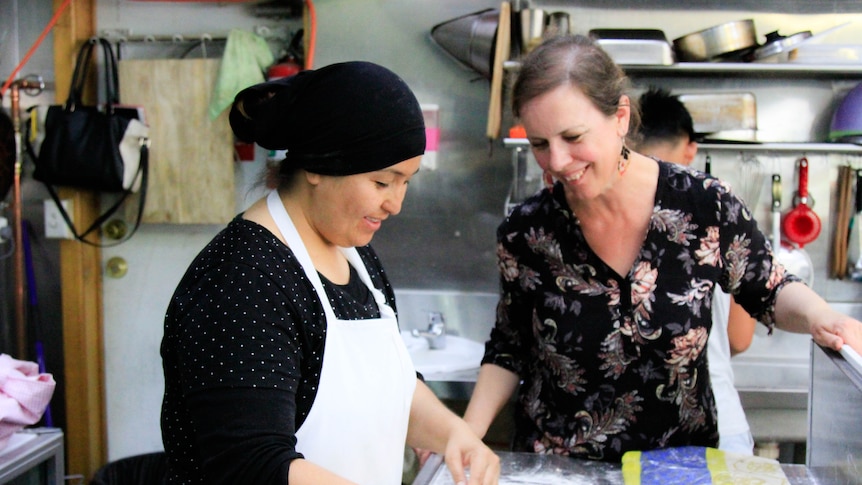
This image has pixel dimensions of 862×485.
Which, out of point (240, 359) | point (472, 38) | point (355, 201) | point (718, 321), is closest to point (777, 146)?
point (718, 321)

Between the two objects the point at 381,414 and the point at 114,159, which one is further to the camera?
the point at 114,159

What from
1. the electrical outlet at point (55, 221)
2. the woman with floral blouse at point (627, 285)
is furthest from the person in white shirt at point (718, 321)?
the electrical outlet at point (55, 221)

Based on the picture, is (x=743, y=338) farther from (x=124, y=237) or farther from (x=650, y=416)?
(x=124, y=237)

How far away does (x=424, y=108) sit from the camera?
2795 mm

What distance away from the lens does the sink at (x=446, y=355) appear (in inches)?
97.9

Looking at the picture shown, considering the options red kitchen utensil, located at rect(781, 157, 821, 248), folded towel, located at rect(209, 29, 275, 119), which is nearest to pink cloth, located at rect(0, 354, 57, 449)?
folded towel, located at rect(209, 29, 275, 119)

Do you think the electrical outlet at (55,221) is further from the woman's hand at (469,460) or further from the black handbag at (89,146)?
the woman's hand at (469,460)

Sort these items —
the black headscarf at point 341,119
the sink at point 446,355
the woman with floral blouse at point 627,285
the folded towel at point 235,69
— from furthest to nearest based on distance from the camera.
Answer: the folded towel at point 235,69, the sink at point 446,355, the woman with floral blouse at point 627,285, the black headscarf at point 341,119

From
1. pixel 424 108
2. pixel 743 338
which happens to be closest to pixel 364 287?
pixel 743 338

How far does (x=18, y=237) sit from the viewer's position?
286 centimetres

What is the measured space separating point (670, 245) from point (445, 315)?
154 cm

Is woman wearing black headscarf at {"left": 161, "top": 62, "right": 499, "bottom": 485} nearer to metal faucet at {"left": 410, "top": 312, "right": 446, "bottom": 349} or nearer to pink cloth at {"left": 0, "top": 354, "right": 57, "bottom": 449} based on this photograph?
pink cloth at {"left": 0, "top": 354, "right": 57, "bottom": 449}

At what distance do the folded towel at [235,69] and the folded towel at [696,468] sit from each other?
1.99m

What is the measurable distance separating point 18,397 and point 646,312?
4.75 ft
